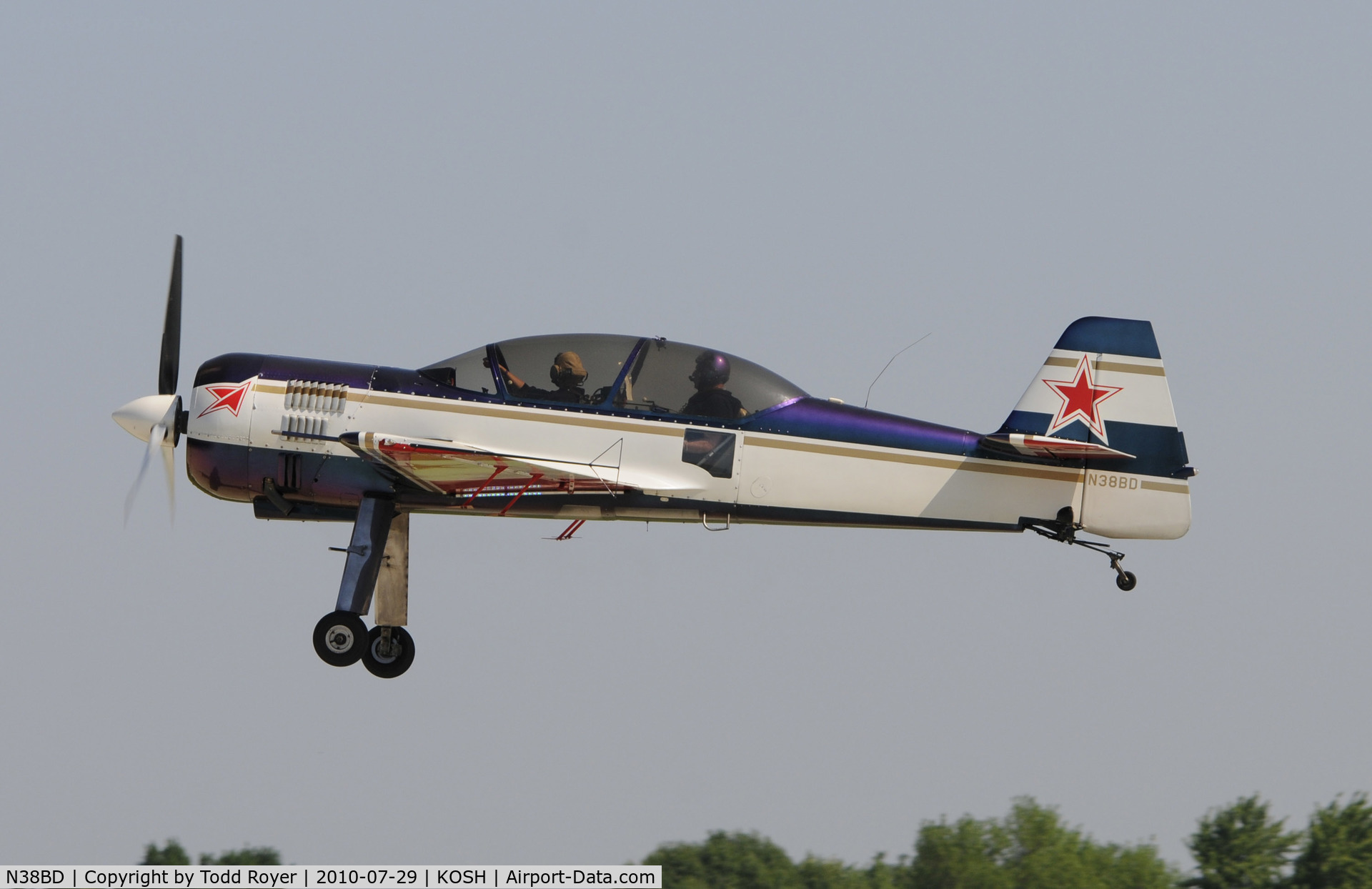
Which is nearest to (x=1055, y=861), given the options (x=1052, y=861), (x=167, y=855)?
(x=1052, y=861)

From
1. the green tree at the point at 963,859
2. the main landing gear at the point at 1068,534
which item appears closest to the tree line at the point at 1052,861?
the green tree at the point at 963,859

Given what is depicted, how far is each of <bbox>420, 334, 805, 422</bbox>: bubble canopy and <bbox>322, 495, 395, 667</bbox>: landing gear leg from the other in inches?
56.0

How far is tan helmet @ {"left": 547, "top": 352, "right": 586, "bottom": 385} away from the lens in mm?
15117

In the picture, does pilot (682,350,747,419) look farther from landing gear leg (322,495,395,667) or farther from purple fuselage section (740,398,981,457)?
landing gear leg (322,495,395,667)

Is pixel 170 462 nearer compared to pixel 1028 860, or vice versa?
pixel 170 462

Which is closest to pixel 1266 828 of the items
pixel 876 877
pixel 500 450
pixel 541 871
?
pixel 876 877

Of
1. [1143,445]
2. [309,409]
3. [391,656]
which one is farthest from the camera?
[391,656]

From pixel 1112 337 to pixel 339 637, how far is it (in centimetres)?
726

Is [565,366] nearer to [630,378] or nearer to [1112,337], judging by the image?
[630,378]

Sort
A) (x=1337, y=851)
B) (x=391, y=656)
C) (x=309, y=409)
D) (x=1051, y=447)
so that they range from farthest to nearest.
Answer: (x=1337, y=851) < (x=391, y=656) < (x=309, y=409) < (x=1051, y=447)

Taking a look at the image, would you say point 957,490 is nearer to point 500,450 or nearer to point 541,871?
point 500,450

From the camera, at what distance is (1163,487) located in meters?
14.8

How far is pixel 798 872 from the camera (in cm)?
3788

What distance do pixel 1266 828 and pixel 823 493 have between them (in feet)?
84.5
